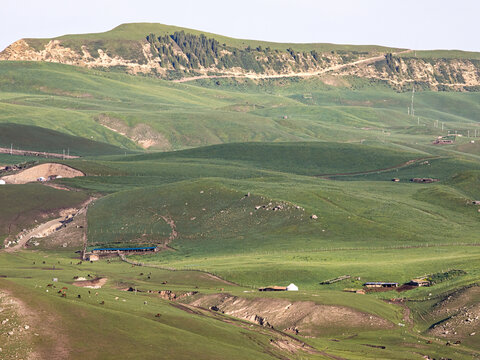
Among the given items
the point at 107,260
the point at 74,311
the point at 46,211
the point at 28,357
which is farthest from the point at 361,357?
the point at 46,211

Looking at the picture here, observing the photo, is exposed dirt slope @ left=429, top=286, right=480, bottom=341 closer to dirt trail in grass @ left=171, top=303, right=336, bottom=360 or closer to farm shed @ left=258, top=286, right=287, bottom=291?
dirt trail in grass @ left=171, top=303, right=336, bottom=360

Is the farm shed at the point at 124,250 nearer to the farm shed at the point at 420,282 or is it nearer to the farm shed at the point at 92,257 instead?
the farm shed at the point at 92,257

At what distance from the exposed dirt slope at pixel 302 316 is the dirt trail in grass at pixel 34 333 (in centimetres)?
3628

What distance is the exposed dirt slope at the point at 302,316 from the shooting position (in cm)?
10362

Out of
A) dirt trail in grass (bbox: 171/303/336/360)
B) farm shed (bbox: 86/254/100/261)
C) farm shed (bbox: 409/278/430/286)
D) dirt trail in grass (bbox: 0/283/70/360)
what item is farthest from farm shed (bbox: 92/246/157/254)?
dirt trail in grass (bbox: 0/283/70/360)

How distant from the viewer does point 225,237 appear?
174 meters

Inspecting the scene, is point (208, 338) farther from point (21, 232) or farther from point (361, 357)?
point (21, 232)

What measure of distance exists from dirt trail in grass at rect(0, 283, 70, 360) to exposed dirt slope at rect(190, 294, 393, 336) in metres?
36.3

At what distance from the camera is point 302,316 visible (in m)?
105

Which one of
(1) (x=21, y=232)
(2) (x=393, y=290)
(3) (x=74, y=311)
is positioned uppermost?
(3) (x=74, y=311)

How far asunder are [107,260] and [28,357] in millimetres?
92016

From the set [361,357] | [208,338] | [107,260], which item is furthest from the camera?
[107,260]

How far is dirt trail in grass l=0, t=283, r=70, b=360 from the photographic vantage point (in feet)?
226

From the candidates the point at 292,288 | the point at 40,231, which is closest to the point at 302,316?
the point at 292,288
